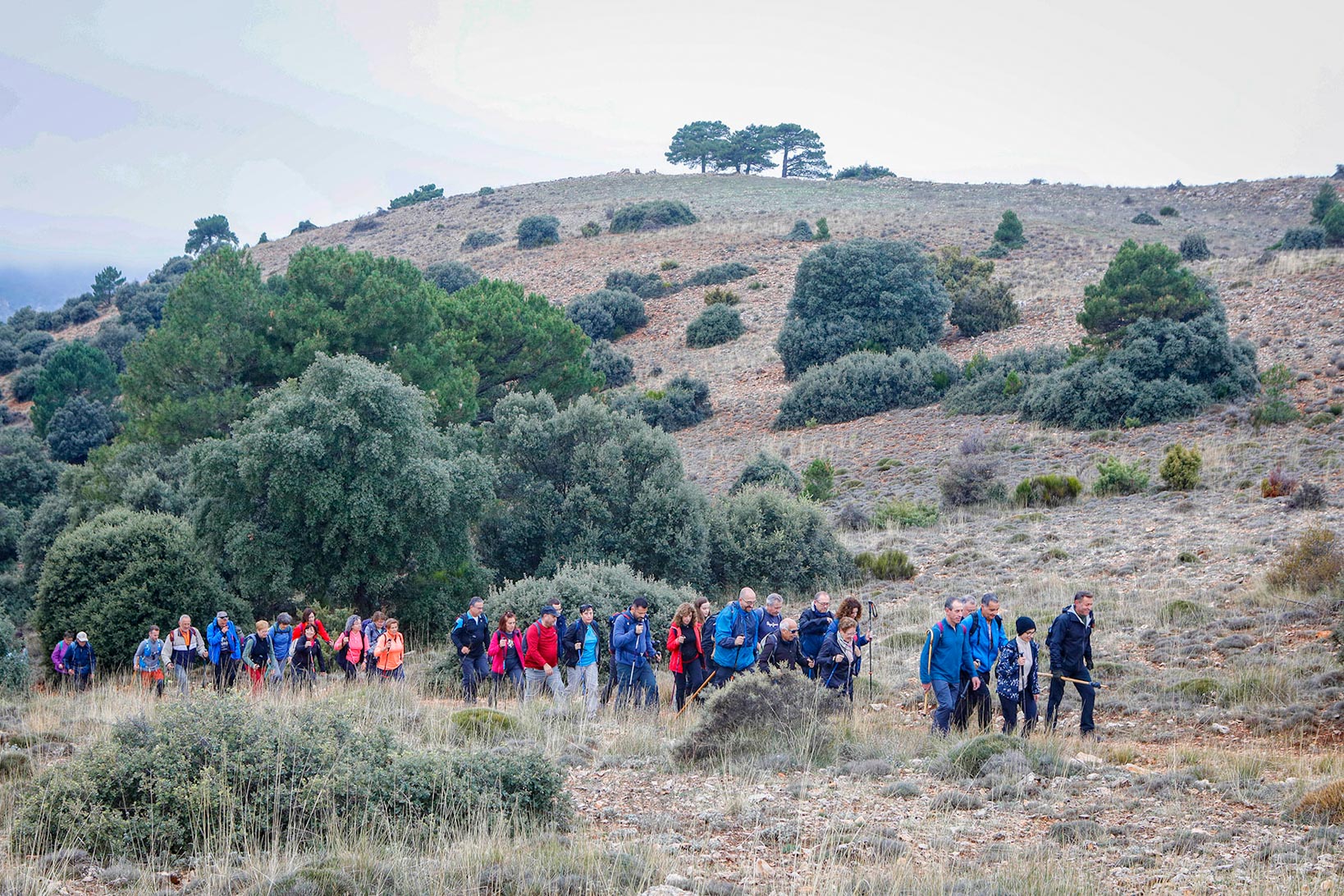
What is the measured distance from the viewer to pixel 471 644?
41.0 ft

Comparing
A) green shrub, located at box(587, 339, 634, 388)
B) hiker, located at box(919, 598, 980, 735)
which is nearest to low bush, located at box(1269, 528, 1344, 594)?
hiker, located at box(919, 598, 980, 735)

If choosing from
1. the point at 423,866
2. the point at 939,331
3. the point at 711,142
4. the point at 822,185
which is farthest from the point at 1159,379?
the point at 711,142

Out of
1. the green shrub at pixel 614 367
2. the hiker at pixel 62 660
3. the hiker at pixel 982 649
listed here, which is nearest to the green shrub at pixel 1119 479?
the hiker at pixel 982 649

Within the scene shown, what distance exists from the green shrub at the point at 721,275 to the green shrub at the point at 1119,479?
29.0 metres

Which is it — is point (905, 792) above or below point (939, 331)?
below

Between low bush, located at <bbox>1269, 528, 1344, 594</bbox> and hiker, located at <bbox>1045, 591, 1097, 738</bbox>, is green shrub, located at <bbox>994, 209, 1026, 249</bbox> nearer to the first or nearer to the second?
low bush, located at <bbox>1269, 528, 1344, 594</bbox>

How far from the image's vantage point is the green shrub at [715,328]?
42781 mm

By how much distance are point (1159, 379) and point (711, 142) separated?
61.7 meters

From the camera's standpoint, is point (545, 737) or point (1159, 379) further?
point (1159, 379)

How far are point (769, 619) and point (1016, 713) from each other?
2639 mm

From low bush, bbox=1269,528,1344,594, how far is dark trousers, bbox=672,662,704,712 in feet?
27.2

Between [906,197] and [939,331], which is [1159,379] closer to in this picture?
[939,331]

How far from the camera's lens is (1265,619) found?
13125 millimetres

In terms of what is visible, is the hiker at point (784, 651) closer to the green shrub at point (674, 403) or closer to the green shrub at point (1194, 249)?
the green shrub at point (674, 403)
